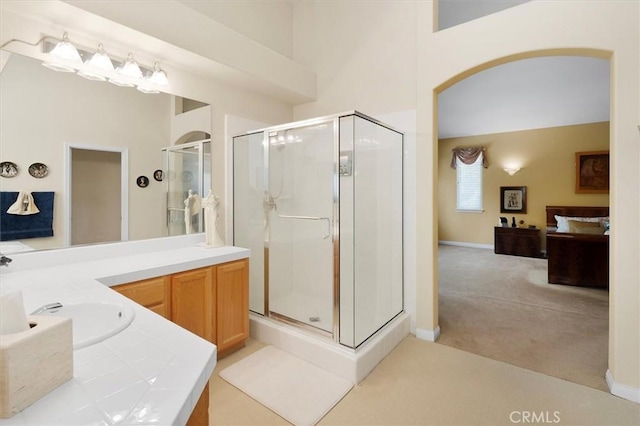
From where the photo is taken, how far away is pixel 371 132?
108 inches

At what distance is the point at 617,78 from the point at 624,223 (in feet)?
3.17

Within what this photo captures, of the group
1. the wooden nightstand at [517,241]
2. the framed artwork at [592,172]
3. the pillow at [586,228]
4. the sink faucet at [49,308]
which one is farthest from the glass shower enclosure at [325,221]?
the framed artwork at [592,172]

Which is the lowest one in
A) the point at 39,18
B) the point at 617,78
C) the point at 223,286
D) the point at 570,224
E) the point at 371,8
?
the point at 223,286

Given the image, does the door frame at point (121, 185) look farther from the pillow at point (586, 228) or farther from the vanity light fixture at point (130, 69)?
the pillow at point (586, 228)

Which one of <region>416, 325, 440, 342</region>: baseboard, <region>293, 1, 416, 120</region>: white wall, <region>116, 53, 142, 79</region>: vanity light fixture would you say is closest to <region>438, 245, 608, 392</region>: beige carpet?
<region>416, 325, 440, 342</region>: baseboard

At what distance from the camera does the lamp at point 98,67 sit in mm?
2111

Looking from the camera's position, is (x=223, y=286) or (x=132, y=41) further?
(x=223, y=286)

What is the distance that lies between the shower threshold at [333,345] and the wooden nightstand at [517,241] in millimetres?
5234

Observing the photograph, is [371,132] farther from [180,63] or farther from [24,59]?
[24,59]

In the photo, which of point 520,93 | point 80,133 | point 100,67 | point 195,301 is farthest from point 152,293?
point 520,93

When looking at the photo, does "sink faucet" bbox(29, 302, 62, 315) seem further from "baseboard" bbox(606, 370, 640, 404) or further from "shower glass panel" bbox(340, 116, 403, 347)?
"baseboard" bbox(606, 370, 640, 404)

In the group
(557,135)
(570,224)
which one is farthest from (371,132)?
(557,135)

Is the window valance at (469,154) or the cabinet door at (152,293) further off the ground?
the window valance at (469,154)

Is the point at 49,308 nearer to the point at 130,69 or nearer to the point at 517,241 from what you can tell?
the point at 130,69
